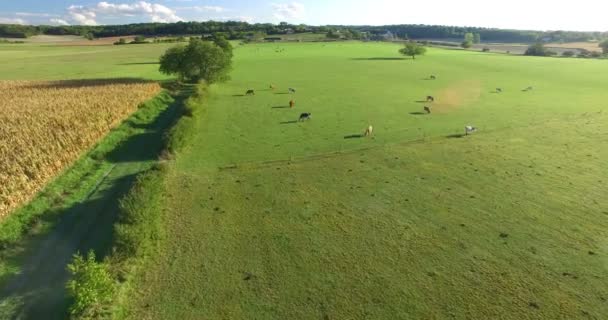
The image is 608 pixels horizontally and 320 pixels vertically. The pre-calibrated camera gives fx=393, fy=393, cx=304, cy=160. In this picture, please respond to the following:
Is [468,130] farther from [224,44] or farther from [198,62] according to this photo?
[224,44]

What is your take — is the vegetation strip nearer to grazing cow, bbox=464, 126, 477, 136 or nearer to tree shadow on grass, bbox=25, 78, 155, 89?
grazing cow, bbox=464, 126, 477, 136

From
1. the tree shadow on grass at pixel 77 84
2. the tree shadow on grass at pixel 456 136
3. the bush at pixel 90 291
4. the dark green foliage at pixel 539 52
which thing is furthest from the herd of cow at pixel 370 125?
the dark green foliage at pixel 539 52

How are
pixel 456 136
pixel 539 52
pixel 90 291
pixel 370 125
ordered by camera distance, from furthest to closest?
pixel 539 52 < pixel 370 125 < pixel 456 136 < pixel 90 291

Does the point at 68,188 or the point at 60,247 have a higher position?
the point at 68,188

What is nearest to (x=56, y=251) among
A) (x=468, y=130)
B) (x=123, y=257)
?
(x=123, y=257)

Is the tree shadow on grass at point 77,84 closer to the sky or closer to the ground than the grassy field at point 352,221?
closer to the sky

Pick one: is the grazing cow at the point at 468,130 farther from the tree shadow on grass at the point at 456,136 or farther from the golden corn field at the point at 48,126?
the golden corn field at the point at 48,126

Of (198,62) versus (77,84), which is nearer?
(77,84)
